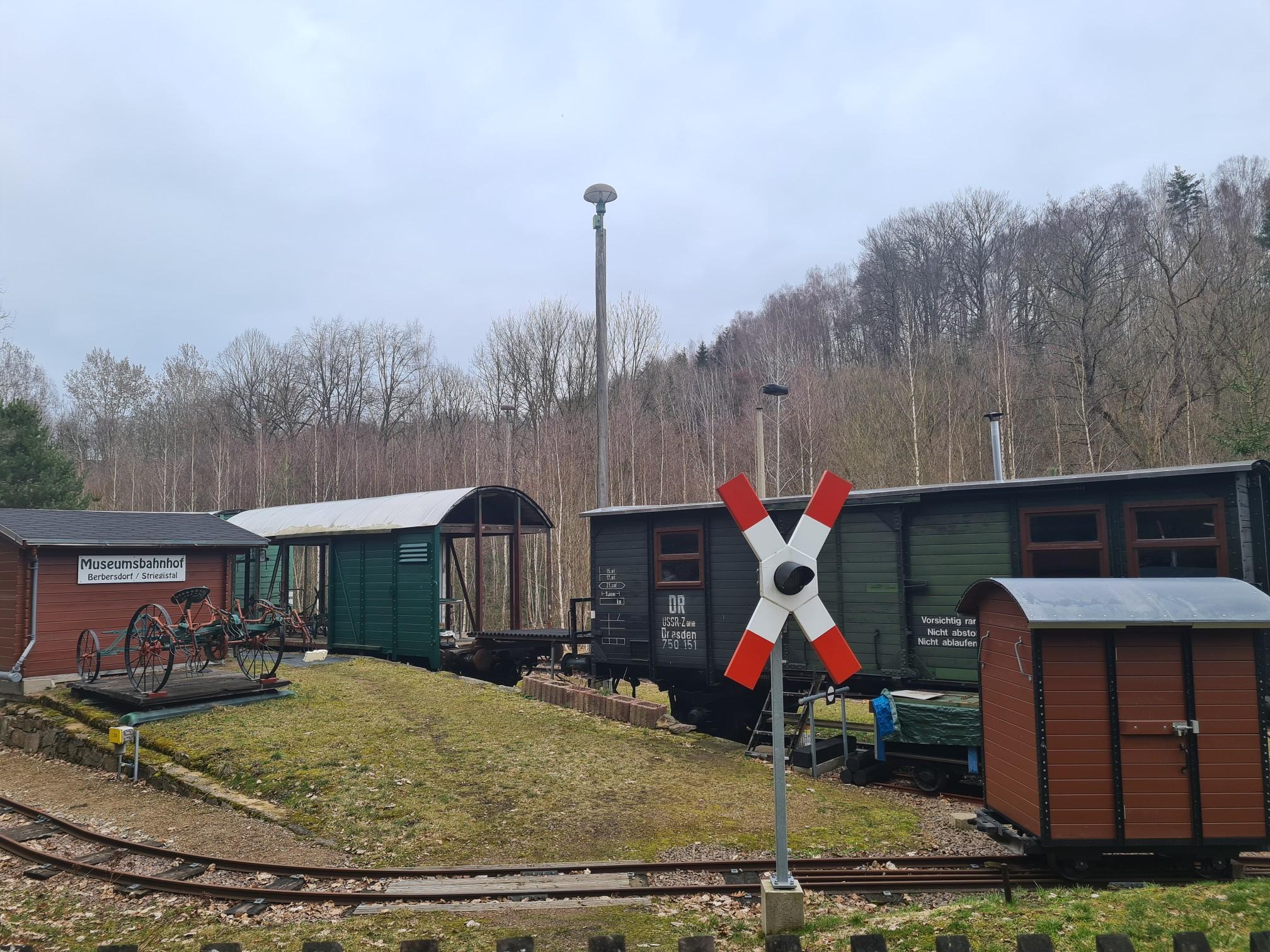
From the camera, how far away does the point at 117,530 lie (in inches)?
608

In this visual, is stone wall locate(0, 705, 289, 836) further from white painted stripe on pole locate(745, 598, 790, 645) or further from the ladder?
white painted stripe on pole locate(745, 598, 790, 645)

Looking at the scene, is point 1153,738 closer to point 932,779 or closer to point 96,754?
point 932,779

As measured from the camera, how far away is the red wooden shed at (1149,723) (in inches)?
230

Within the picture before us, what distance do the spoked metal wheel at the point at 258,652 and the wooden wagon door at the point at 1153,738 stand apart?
38.9ft

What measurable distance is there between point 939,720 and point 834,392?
25.3 m

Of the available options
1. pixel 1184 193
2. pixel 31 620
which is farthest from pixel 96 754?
pixel 1184 193

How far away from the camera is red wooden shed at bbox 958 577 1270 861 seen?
5.83m

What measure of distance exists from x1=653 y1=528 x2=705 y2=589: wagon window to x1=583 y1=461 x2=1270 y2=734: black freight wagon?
23 mm

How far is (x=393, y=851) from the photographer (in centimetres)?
773

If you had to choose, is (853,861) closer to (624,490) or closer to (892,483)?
(892,483)

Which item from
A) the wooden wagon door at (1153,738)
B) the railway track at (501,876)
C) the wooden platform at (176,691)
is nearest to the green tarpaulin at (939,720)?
the railway track at (501,876)

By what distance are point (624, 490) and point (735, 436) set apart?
5184 mm

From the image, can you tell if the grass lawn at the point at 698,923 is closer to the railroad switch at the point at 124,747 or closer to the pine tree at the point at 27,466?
the railroad switch at the point at 124,747

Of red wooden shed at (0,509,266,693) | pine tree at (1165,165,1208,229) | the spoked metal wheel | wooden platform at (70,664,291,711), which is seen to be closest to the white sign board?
red wooden shed at (0,509,266,693)
